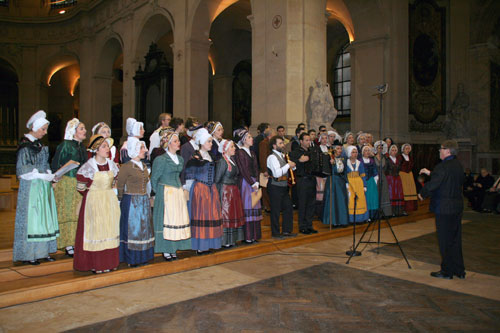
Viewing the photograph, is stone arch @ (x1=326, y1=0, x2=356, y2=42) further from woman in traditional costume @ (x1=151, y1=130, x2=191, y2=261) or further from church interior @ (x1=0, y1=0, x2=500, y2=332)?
woman in traditional costume @ (x1=151, y1=130, x2=191, y2=261)

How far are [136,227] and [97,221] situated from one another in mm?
464

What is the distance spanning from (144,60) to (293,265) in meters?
14.3

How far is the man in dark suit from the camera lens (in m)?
4.67

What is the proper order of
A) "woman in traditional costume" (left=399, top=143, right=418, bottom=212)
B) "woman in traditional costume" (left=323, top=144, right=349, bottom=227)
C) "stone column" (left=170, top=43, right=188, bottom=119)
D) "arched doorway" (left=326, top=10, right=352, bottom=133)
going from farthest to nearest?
1. "arched doorway" (left=326, top=10, right=352, bottom=133)
2. "stone column" (left=170, top=43, right=188, bottom=119)
3. "woman in traditional costume" (left=399, top=143, right=418, bottom=212)
4. "woman in traditional costume" (left=323, top=144, right=349, bottom=227)

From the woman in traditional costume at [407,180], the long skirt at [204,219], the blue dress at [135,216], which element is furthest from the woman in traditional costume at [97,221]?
the woman in traditional costume at [407,180]

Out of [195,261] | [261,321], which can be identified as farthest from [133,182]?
[261,321]

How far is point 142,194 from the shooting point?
15.0 ft

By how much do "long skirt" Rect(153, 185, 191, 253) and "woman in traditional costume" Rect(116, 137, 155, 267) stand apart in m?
0.22

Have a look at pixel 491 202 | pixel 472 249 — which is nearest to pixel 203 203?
pixel 472 249

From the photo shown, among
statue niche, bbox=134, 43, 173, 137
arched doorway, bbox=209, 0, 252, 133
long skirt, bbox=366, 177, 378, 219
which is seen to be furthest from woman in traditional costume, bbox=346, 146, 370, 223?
arched doorway, bbox=209, 0, 252, 133

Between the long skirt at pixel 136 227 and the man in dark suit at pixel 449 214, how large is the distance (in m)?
3.49

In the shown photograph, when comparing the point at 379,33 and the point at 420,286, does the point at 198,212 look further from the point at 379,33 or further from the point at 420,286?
the point at 379,33

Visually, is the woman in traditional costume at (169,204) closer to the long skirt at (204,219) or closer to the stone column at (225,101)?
the long skirt at (204,219)

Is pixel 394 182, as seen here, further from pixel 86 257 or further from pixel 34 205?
pixel 34 205
